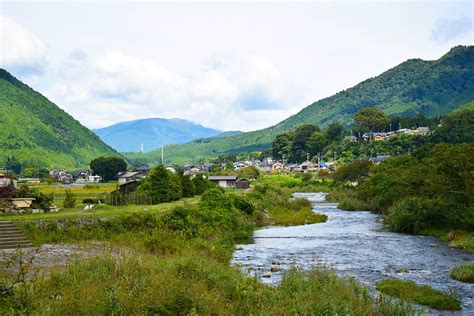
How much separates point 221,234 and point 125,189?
856 inches

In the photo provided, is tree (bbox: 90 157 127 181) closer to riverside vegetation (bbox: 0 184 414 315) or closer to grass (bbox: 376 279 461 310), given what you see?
riverside vegetation (bbox: 0 184 414 315)

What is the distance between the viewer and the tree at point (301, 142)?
536 ft

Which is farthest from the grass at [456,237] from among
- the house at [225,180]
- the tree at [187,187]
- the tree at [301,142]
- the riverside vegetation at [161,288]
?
the tree at [301,142]

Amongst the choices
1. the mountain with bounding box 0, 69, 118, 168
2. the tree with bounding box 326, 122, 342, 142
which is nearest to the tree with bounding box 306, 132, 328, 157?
the tree with bounding box 326, 122, 342, 142

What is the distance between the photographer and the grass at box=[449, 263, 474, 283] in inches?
932

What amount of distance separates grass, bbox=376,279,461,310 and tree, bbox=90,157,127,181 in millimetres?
94971

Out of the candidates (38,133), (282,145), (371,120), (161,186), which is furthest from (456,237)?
(282,145)

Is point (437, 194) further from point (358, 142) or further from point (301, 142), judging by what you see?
point (301, 142)

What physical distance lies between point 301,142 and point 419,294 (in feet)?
486

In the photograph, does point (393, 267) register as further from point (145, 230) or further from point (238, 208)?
point (238, 208)

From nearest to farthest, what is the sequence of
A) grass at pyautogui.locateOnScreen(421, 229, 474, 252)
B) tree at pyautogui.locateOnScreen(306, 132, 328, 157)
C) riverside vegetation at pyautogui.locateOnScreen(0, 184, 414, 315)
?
riverside vegetation at pyautogui.locateOnScreen(0, 184, 414, 315)
grass at pyautogui.locateOnScreen(421, 229, 474, 252)
tree at pyautogui.locateOnScreen(306, 132, 328, 157)

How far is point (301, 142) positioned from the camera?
548 feet

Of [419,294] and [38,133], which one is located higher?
[38,133]

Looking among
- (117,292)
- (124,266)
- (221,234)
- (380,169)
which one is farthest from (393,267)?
(380,169)
